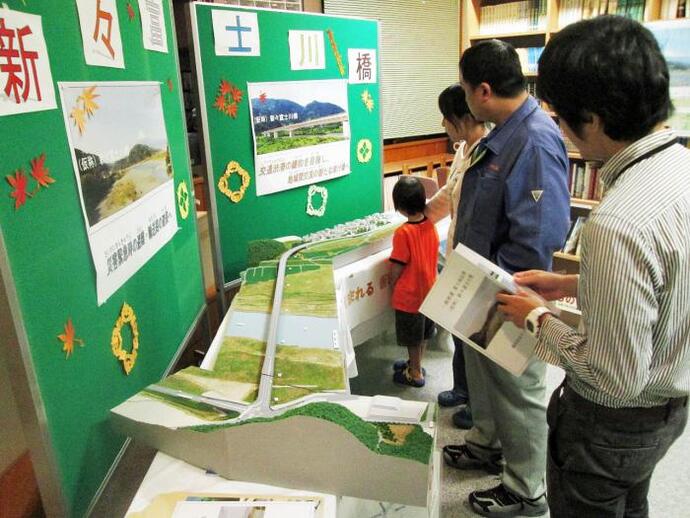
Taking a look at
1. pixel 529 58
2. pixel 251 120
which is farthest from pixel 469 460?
pixel 529 58

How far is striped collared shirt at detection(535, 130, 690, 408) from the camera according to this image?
873mm

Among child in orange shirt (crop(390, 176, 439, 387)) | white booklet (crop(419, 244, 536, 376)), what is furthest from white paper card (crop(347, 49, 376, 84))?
white booklet (crop(419, 244, 536, 376))

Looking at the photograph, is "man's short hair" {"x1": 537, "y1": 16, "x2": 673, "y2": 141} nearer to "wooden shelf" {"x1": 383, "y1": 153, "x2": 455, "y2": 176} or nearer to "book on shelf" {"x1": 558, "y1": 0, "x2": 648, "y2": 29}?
"book on shelf" {"x1": 558, "y1": 0, "x2": 648, "y2": 29}

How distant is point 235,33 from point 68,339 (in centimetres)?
143

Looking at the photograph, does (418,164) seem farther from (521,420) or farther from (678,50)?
(521,420)

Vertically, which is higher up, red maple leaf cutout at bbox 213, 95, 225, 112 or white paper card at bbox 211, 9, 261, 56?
white paper card at bbox 211, 9, 261, 56

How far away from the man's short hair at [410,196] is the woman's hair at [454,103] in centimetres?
37

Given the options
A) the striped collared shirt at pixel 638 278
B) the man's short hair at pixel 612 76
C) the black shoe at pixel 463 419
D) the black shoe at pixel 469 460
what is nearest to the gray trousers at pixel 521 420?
the black shoe at pixel 469 460

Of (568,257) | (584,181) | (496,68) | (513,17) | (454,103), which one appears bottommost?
(568,257)

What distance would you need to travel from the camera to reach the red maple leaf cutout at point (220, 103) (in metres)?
2.01

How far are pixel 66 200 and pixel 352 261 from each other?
4.80ft

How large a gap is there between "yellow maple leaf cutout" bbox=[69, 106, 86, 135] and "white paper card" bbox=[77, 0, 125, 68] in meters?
0.13

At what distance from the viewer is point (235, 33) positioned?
6.61 feet

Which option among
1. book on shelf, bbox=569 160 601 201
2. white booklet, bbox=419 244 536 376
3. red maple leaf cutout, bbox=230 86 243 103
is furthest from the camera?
book on shelf, bbox=569 160 601 201
